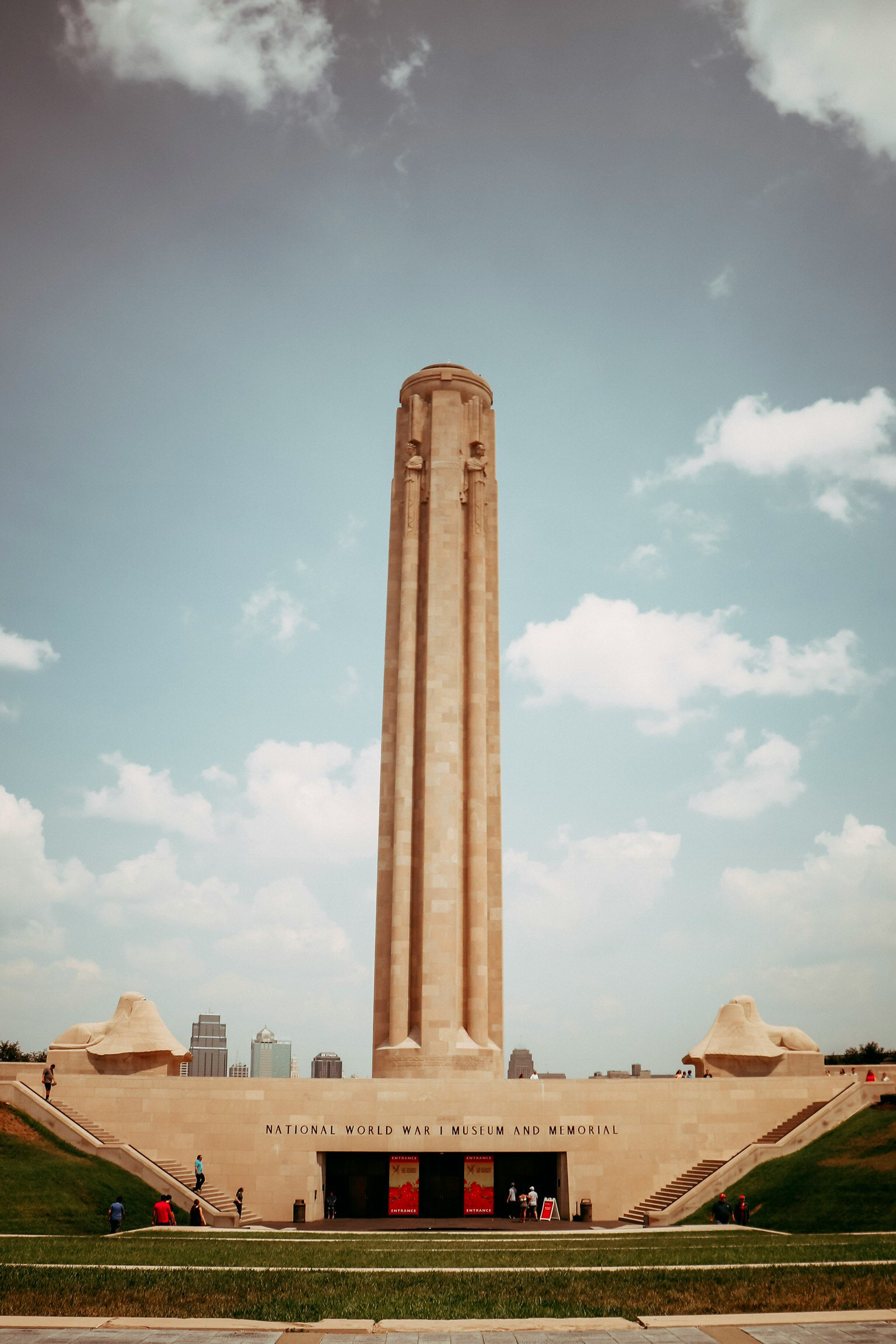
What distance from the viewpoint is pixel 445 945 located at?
159 ft

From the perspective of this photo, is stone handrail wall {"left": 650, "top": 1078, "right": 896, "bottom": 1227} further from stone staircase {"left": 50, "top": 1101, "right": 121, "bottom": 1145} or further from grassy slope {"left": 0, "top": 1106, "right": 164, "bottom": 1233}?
stone staircase {"left": 50, "top": 1101, "right": 121, "bottom": 1145}

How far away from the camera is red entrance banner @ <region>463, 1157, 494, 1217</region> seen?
40.3 metres

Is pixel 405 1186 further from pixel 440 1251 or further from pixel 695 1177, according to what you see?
pixel 440 1251

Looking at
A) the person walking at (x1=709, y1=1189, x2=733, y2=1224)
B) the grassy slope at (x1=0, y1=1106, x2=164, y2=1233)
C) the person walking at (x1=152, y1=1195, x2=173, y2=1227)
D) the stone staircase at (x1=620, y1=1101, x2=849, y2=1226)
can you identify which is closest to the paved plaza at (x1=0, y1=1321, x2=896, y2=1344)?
Answer: the grassy slope at (x1=0, y1=1106, x2=164, y2=1233)

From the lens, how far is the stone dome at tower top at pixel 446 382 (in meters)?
57.4

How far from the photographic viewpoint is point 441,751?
167ft

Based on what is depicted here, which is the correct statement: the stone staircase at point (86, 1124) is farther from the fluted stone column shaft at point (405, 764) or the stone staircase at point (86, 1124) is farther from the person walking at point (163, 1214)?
the fluted stone column shaft at point (405, 764)

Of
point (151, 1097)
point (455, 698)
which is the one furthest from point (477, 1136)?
point (455, 698)

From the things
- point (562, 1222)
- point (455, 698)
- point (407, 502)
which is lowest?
point (562, 1222)

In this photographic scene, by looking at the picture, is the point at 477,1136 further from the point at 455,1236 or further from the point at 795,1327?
the point at 795,1327

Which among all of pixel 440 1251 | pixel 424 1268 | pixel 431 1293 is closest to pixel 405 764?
pixel 440 1251

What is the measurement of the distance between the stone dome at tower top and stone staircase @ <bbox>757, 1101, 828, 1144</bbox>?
3875cm

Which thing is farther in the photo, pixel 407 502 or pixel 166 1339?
pixel 407 502

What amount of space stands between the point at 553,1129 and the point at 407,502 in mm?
31197
